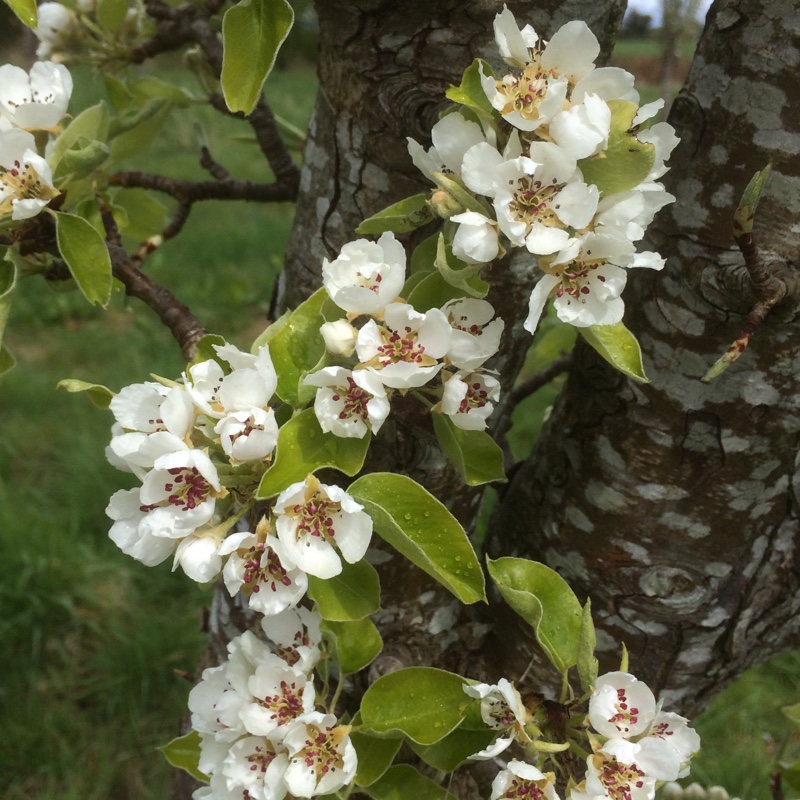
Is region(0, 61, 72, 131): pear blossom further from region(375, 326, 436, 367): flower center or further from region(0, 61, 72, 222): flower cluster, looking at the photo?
region(375, 326, 436, 367): flower center

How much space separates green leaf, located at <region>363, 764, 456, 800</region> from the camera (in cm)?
88

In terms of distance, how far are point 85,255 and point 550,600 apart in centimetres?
66

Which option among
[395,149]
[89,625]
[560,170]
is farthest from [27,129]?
[89,625]

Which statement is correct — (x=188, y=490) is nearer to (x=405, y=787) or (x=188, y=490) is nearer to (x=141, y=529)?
(x=141, y=529)

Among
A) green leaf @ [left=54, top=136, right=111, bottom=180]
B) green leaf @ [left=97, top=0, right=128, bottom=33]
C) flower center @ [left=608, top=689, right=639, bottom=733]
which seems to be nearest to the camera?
flower center @ [left=608, top=689, right=639, bottom=733]

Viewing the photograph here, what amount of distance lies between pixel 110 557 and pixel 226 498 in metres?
2.26

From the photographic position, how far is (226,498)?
2.40 ft

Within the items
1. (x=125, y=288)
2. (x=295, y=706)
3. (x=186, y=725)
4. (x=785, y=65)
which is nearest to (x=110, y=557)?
(x=186, y=725)

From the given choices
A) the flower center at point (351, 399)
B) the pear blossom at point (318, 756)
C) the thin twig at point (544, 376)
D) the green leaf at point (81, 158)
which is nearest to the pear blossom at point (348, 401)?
the flower center at point (351, 399)

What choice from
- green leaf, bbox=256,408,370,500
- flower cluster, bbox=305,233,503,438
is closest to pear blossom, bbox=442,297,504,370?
flower cluster, bbox=305,233,503,438

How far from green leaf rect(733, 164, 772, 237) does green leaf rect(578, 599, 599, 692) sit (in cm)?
38

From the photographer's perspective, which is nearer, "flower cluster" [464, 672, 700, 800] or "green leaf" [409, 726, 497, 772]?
"flower cluster" [464, 672, 700, 800]

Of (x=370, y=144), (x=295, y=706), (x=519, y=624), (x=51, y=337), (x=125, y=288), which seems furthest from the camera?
(x=51, y=337)

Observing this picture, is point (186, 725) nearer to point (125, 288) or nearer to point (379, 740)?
point (379, 740)
